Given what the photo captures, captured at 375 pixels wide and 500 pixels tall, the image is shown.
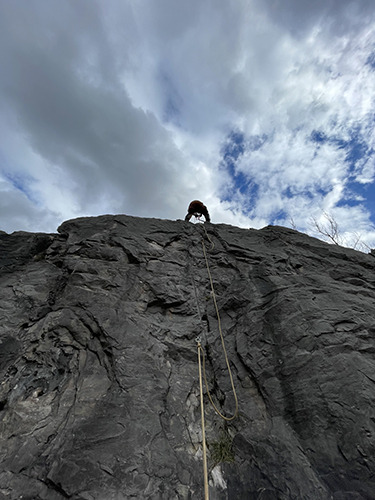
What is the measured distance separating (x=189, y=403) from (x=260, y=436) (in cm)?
123

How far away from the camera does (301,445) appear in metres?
3.46

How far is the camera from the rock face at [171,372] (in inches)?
123

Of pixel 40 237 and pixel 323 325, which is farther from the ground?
pixel 40 237

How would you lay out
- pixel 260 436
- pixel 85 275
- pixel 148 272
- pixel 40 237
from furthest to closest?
pixel 40 237 → pixel 148 272 → pixel 85 275 → pixel 260 436

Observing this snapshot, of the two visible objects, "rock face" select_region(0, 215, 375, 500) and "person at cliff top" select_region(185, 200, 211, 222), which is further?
"person at cliff top" select_region(185, 200, 211, 222)

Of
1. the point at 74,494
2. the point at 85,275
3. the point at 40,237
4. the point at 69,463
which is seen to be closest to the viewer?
the point at 74,494

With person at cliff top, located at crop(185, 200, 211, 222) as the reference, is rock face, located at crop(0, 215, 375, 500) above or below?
below

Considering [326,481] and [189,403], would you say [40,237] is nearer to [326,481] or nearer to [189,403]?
[189,403]

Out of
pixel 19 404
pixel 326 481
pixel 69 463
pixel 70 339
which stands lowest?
pixel 326 481

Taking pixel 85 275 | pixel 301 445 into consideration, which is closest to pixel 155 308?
pixel 85 275

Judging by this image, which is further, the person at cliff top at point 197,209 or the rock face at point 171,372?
the person at cliff top at point 197,209

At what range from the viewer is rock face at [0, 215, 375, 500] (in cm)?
312

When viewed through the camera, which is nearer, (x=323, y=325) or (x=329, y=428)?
(x=329, y=428)

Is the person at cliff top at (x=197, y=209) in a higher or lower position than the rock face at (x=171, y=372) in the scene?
higher
